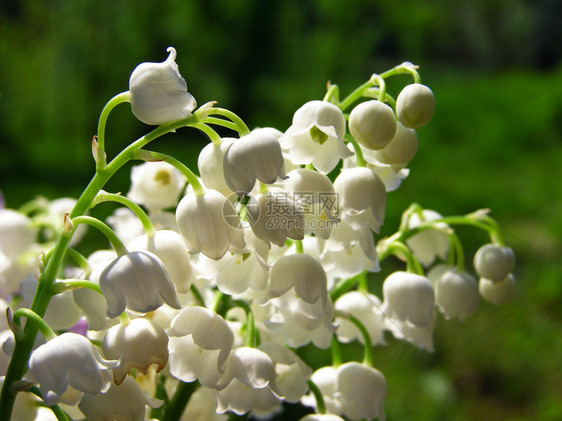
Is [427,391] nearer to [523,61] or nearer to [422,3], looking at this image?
[422,3]

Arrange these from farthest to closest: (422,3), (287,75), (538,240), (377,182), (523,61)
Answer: (523,61)
(422,3)
(287,75)
(538,240)
(377,182)

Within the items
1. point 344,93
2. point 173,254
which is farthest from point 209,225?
point 344,93

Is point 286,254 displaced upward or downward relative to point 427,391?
upward

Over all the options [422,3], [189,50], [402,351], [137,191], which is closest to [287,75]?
[189,50]

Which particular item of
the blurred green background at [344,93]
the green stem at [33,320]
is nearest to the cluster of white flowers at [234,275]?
the green stem at [33,320]

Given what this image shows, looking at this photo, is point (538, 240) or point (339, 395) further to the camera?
point (538, 240)

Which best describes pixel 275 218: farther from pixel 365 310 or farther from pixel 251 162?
pixel 365 310
